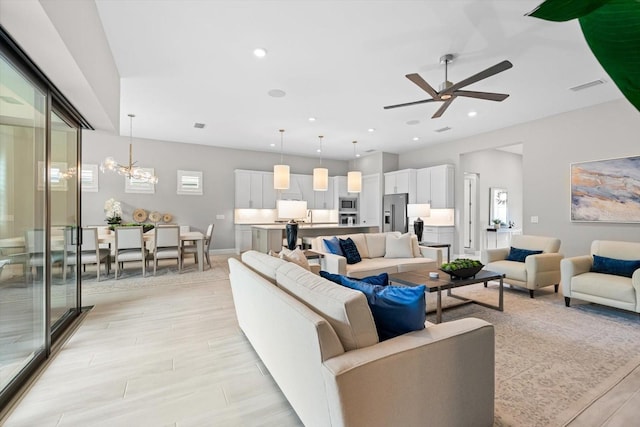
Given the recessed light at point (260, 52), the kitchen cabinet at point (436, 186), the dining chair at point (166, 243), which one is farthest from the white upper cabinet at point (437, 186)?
the dining chair at point (166, 243)

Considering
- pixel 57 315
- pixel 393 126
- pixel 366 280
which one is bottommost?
pixel 57 315

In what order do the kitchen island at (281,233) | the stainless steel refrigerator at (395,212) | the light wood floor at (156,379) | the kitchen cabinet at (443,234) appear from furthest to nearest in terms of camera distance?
the stainless steel refrigerator at (395,212), the kitchen cabinet at (443,234), the kitchen island at (281,233), the light wood floor at (156,379)

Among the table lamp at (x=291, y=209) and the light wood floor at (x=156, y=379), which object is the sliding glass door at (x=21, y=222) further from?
the table lamp at (x=291, y=209)

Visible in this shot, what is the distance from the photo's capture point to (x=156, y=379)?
2.22 meters

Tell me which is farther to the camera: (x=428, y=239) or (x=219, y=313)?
(x=428, y=239)

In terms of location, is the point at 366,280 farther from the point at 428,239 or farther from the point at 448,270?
the point at 428,239

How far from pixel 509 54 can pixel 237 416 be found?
4401 mm

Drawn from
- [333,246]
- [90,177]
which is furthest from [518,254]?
[90,177]

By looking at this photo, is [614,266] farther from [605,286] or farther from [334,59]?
[334,59]

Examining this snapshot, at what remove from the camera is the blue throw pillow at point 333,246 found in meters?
4.39

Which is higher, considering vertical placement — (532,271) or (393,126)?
(393,126)

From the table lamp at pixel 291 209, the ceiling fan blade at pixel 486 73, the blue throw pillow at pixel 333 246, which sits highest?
the ceiling fan blade at pixel 486 73

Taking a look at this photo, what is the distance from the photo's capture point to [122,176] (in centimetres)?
753

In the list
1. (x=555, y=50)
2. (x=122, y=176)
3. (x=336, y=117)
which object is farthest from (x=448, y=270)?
(x=122, y=176)
